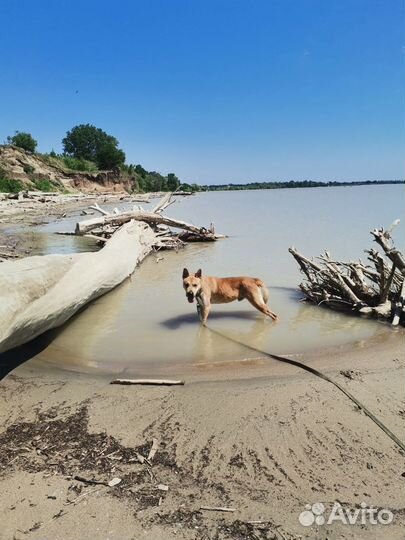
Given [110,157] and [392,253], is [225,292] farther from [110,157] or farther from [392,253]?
[110,157]

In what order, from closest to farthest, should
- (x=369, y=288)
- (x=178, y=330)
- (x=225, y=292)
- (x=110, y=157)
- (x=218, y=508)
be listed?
1. (x=218, y=508)
2. (x=178, y=330)
3. (x=225, y=292)
4. (x=369, y=288)
5. (x=110, y=157)

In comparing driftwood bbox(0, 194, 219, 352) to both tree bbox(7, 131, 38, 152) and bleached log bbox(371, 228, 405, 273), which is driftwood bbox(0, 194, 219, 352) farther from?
tree bbox(7, 131, 38, 152)

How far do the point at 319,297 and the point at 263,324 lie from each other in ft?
5.56

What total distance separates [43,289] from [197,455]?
2929 mm

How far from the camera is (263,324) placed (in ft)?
22.2

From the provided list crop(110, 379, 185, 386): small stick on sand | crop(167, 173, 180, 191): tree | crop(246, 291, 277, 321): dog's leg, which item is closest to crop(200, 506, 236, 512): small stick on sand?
crop(110, 379, 185, 386): small stick on sand

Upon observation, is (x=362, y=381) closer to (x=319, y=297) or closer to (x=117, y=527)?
(x=117, y=527)

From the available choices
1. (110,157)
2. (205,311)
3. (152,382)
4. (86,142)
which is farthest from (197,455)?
(86,142)

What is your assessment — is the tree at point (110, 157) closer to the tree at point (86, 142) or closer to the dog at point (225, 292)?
the tree at point (86, 142)

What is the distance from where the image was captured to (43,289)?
16.0 ft

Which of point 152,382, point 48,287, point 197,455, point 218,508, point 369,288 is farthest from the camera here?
point 369,288

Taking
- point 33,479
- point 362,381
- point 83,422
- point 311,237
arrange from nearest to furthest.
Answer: point 33,479 → point 83,422 → point 362,381 → point 311,237

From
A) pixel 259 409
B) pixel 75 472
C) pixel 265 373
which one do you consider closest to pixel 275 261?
pixel 265 373

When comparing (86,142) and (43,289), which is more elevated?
(86,142)
